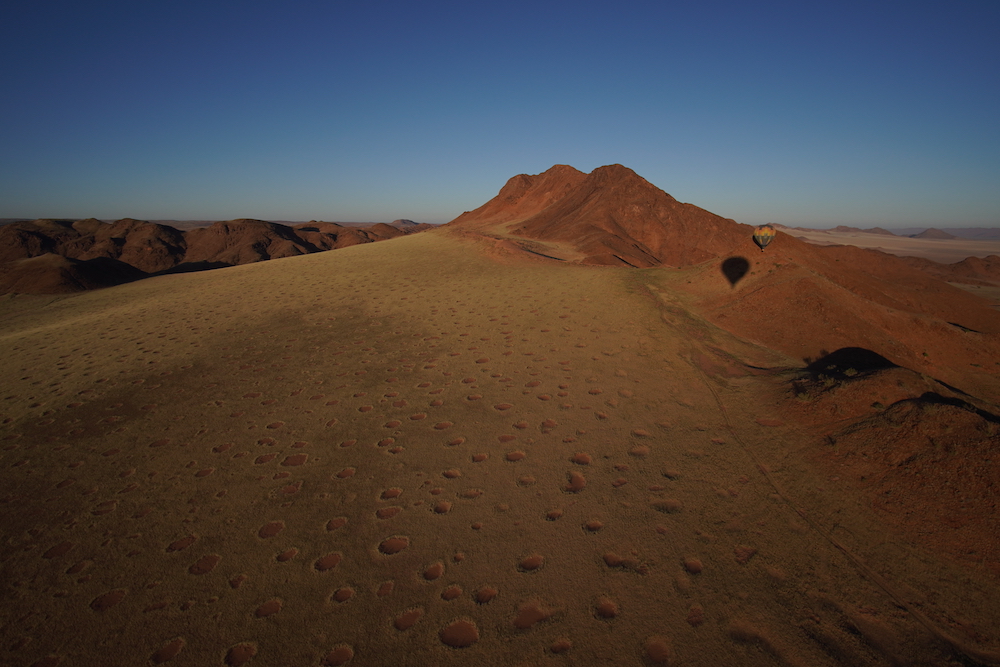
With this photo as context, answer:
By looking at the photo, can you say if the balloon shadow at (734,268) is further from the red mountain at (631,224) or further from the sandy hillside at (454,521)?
the red mountain at (631,224)

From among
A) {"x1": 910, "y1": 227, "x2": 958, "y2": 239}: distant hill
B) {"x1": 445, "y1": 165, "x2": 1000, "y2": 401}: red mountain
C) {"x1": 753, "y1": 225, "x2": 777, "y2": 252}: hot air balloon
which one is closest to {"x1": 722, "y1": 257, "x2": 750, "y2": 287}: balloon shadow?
{"x1": 445, "y1": 165, "x2": 1000, "y2": 401}: red mountain

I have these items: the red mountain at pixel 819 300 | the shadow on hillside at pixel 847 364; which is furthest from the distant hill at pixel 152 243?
the shadow on hillside at pixel 847 364

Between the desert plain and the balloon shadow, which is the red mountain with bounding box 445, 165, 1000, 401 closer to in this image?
the balloon shadow

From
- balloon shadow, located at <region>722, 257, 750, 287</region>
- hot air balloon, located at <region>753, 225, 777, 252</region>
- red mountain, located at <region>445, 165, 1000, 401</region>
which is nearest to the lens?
red mountain, located at <region>445, 165, 1000, 401</region>

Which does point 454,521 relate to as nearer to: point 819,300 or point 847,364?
point 847,364

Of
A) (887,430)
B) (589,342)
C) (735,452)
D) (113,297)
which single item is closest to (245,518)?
(735,452)
